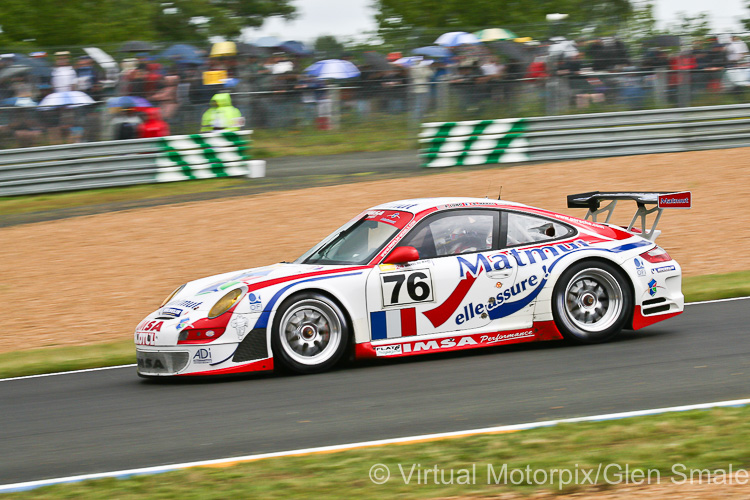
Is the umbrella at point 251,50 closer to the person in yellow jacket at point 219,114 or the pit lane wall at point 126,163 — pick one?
the person in yellow jacket at point 219,114

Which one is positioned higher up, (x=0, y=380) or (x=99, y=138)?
(x=99, y=138)

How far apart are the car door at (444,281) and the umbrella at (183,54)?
1108cm

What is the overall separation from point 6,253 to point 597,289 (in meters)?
9.38

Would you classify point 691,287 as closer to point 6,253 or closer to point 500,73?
point 500,73

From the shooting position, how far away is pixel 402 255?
7219 mm

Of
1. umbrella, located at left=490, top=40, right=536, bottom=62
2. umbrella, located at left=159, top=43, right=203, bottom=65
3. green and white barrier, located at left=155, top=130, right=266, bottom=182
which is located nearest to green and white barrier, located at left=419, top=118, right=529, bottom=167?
umbrella, located at left=490, top=40, right=536, bottom=62

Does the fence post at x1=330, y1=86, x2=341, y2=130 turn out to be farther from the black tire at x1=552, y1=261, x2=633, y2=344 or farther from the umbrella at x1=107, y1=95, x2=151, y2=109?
the black tire at x1=552, y1=261, x2=633, y2=344

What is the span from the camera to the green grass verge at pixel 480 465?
4184 mm

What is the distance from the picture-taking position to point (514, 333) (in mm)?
7578

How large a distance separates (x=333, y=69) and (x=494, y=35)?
10.9 ft

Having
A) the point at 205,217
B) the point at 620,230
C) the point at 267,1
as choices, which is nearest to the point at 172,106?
the point at 205,217

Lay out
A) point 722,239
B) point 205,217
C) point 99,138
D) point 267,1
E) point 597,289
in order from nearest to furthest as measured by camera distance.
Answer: point 597,289, point 722,239, point 205,217, point 99,138, point 267,1

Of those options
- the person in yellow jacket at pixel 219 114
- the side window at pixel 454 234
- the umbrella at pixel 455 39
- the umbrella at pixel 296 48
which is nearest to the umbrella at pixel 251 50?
the umbrella at pixel 296 48

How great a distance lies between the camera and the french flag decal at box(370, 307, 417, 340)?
285 inches
